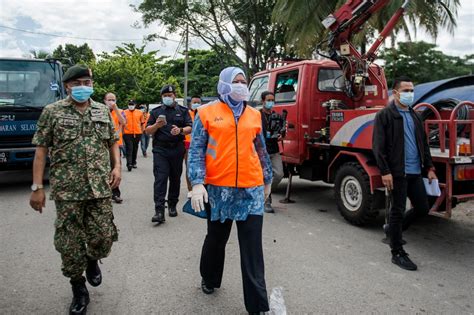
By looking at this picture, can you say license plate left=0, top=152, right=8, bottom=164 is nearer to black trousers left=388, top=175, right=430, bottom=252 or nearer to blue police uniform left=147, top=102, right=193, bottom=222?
blue police uniform left=147, top=102, right=193, bottom=222

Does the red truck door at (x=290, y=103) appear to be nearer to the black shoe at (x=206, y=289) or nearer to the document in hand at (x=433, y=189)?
the document in hand at (x=433, y=189)

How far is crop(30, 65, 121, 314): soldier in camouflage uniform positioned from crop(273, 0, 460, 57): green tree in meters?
11.5

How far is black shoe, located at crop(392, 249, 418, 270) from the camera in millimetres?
4004

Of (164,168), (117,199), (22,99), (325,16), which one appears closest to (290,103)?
(164,168)

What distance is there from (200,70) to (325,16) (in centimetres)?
2583

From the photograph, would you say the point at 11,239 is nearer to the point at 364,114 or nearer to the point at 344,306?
the point at 344,306

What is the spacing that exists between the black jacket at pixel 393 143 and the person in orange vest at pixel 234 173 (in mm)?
1528

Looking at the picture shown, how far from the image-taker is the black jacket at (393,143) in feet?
13.0

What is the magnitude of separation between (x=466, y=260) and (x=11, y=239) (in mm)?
5067

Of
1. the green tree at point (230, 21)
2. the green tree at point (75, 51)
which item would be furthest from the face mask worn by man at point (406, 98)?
the green tree at point (75, 51)

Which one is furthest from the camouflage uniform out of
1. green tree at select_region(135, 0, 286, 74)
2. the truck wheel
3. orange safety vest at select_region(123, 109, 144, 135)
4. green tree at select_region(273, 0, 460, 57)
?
green tree at select_region(135, 0, 286, 74)

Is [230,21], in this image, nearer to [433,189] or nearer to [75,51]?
[433,189]

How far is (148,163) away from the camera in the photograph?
12555 millimetres

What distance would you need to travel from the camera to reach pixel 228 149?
295 centimetres
